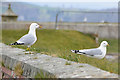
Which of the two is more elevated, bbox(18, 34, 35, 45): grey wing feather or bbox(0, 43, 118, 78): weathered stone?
bbox(18, 34, 35, 45): grey wing feather

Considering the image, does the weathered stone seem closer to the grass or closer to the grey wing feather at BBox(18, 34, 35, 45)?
the grass

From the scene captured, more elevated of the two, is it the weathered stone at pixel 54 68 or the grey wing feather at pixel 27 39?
the grey wing feather at pixel 27 39

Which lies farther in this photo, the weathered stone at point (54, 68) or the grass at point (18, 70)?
the grass at point (18, 70)

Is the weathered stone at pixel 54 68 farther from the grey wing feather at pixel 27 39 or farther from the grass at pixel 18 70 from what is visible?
the grey wing feather at pixel 27 39

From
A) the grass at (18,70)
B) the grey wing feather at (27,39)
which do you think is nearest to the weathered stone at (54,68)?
the grass at (18,70)

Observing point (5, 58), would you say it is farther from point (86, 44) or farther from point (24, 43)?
Answer: point (86, 44)

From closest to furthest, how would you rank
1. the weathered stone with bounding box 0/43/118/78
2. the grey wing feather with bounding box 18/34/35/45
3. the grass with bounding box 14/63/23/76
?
the weathered stone with bounding box 0/43/118/78
the grass with bounding box 14/63/23/76
the grey wing feather with bounding box 18/34/35/45

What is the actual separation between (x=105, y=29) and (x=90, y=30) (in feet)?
7.70

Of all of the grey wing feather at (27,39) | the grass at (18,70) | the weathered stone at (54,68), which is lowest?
the grass at (18,70)

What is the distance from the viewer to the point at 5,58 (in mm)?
6832

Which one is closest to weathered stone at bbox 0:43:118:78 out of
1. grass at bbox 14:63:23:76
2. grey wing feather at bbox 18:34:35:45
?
grass at bbox 14:63:23:76

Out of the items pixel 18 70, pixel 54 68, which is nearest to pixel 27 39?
pixel 18 70

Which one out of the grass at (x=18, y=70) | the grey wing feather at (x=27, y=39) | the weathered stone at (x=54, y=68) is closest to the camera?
the weathered stone at (x=54, y=68)

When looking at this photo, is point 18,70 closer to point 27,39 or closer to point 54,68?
point 54,68
